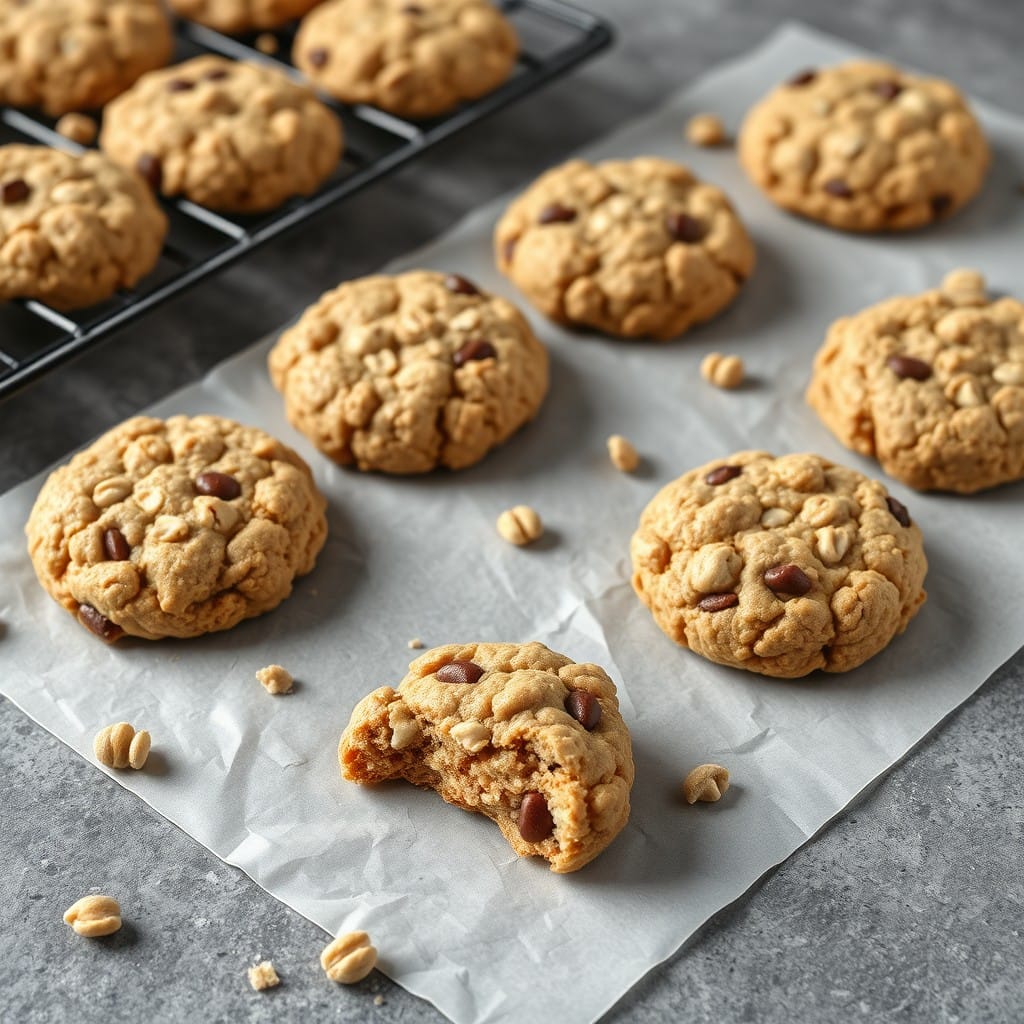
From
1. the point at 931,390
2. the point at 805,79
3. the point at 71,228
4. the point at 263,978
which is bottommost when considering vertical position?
the point at 263,978

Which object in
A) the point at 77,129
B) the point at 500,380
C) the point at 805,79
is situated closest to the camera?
the point at 500,380

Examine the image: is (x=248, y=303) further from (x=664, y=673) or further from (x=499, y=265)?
(x=664, y=673)

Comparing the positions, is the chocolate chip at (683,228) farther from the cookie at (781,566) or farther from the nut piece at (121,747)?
the nut piece at (121,747)

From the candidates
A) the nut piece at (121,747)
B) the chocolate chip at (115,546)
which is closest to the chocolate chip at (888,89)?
the chocolate chip at (115,546)

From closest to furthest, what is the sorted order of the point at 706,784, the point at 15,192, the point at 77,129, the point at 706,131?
the point at 706,784 < the point at 15,192 < the point at 77,129 < the point at 706,131

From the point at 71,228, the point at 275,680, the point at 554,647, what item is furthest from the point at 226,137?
Answer: the point at 554,647

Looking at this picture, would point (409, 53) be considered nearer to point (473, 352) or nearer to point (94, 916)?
point (473, 352)

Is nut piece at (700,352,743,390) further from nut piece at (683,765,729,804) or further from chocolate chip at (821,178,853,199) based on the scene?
nut piece at (683,765,729,804)
